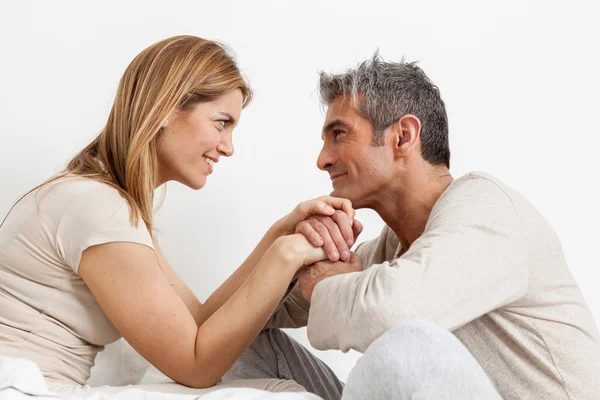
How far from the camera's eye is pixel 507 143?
2.95m

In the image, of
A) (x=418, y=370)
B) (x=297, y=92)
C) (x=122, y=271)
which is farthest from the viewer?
(x=297, y=92)

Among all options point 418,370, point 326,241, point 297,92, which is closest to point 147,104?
point 326,241

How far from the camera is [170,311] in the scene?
5.47 feet

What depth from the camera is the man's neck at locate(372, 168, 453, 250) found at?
6.37 feet

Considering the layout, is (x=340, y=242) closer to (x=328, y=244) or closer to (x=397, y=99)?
(x=328, y=244)

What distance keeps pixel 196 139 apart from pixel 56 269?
50cm

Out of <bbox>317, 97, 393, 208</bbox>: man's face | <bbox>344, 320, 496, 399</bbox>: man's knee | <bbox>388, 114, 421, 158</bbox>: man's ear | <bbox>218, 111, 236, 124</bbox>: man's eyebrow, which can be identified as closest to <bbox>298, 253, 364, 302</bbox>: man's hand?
<bbox>317, 97, 393, 208</bbox>: man's face

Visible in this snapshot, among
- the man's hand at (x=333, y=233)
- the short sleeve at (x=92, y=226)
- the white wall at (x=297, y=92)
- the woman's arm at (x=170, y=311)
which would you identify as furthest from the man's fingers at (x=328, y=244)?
the white wall at (x=297, y=92)

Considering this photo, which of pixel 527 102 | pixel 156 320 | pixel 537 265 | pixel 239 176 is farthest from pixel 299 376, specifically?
pixel 527 102

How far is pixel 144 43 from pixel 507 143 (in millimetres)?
1443

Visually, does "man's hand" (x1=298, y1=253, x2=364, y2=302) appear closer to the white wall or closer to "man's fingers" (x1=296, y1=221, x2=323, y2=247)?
"man's fingers" (x1=296, y1=221, x2=323, y2=247)

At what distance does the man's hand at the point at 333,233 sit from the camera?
1810 millimetres

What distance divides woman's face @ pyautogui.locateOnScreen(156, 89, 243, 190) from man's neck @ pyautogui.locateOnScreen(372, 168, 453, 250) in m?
0.47

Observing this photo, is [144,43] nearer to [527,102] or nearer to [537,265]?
[527,102]
